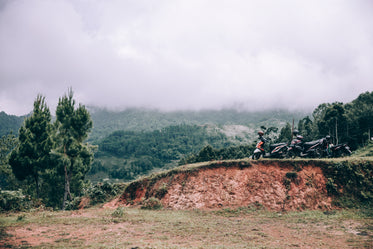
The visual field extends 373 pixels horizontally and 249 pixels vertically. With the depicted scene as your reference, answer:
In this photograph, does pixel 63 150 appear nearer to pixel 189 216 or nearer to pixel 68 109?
pixel 68 109

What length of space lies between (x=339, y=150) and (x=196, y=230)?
12323 mm

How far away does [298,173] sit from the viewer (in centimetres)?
1480

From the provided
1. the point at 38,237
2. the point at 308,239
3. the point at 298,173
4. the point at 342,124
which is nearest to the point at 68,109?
the point at 38,237

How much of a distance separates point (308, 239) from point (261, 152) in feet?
26.0

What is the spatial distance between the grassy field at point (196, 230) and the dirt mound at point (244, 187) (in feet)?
3.01

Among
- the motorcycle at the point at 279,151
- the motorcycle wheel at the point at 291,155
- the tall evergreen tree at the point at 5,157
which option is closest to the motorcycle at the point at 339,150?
the motorcycle wheel at the point at 291,155

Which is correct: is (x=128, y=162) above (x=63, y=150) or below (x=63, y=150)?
below

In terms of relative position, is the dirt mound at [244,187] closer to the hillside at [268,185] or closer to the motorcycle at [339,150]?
the hillside at [268,185]

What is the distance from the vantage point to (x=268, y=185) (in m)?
14.8

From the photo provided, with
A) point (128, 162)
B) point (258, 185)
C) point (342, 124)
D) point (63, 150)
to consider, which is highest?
point (342, 124)

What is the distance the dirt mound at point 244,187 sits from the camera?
13758mm

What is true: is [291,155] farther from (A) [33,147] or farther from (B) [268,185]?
(A) [33,147]

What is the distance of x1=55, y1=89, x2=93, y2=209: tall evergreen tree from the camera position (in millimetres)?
25125

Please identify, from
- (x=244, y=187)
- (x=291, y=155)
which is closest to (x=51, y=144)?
(x=244, y=187)
